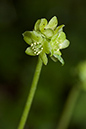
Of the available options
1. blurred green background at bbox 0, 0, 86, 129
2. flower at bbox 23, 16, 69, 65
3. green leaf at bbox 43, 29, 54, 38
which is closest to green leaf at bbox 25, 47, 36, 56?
flower at bbox 23, 16, 69, 65

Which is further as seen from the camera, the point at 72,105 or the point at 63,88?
the point at 63,88

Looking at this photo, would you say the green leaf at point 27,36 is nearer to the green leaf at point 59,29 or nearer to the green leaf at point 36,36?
the green leaf at point 36,36

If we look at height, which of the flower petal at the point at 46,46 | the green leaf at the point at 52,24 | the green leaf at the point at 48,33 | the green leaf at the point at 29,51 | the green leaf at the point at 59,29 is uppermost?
the green leaf at the point at 52,24

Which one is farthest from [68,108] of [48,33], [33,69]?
[48,33]

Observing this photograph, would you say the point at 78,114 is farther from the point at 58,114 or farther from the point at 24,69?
the point at 24,69

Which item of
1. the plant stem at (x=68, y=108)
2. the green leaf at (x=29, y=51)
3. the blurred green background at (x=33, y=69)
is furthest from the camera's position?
the blurred green background at (x=33, y=69)

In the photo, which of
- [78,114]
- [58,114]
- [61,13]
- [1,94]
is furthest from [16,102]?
[61,13]

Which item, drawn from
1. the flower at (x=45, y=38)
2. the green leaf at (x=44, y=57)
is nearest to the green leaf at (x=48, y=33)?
the flower at (x=45, y=38)
